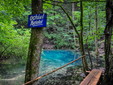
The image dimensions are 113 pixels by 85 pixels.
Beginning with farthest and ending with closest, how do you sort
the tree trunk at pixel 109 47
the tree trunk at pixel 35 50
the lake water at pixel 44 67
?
the lake water at pixel 44 67
the tree trunk at pixel 109 47
the tree trunk at pixel 35 50

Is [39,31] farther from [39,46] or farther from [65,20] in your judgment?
[65,20]

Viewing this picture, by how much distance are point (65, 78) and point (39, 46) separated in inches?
176

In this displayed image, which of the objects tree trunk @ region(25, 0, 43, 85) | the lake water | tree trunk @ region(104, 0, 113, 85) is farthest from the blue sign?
the lake water

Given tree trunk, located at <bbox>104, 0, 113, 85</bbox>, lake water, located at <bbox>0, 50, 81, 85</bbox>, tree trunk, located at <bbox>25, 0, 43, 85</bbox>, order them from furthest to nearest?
lake water, located at <bbox>0, 50, 81, 85</bbox> < tree trunk, located at <bbox>104, 0, 113, 85</bbox> < tree trunk, located at <bbox>25, 0, 43, 85</bbox>

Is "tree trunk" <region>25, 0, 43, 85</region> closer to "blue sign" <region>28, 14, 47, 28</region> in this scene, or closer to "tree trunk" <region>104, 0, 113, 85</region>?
"blue sign" <region>28, 14, 47, 28</region>

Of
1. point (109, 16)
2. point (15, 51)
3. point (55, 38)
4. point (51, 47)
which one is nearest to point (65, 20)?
point (55, 38)

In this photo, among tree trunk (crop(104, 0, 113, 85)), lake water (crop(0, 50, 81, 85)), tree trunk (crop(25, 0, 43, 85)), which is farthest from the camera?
lake water (crop(0, 50, 81, 85))

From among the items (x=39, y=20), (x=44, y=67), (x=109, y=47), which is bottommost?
(x=44, y=67)

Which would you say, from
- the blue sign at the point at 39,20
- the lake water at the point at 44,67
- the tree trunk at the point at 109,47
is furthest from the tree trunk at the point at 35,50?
the lake water at the point at 44,67

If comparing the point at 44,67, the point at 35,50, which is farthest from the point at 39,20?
the point at 44,67

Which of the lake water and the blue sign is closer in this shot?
the blue sign

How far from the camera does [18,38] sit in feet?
25.2

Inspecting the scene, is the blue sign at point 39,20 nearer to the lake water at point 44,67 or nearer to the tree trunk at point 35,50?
the tree trunk at point 35,50

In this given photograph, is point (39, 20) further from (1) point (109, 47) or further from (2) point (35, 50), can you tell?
(1) point (109, 47)
